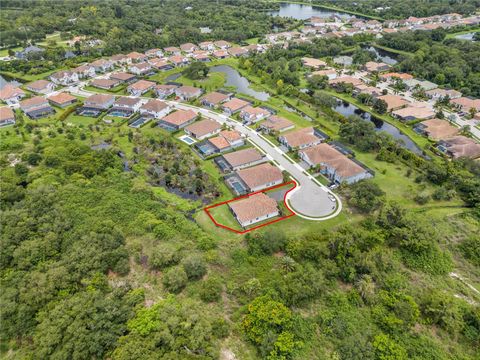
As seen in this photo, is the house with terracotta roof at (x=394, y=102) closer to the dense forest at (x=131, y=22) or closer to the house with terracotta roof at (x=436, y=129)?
the house with terracotta roof at (x=436, y=129)

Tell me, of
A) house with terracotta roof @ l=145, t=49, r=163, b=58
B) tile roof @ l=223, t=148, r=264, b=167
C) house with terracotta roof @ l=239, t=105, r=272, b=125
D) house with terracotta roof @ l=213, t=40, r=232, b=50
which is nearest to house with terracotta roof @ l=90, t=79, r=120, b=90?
house with terracotta roof @ l=145, t=49, r=163, b=58

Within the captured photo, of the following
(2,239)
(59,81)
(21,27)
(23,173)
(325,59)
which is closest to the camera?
(2,239)

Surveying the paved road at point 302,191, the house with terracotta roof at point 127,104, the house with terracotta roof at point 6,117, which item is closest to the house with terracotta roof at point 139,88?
the house with terracotta roof at point 127,104

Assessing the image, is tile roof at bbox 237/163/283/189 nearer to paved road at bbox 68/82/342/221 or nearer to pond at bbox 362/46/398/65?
paved road at bbox 68/82/342/221

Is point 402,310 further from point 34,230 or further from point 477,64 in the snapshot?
point 477,64

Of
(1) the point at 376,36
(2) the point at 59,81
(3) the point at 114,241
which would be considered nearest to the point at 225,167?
(3) the point at 114,241

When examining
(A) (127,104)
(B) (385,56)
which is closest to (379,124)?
(A) (127,104)
